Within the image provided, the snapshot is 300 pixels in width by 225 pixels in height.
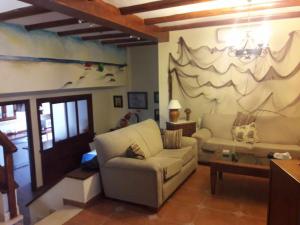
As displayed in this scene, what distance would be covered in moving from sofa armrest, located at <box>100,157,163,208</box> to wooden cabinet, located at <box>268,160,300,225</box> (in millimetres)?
1275

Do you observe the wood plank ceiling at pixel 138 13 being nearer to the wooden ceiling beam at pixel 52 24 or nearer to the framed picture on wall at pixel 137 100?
the wooden ceiling beam at pixel 52 24

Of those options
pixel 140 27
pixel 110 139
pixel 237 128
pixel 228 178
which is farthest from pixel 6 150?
pixel 237 128

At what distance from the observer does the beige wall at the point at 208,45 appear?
4293 mm

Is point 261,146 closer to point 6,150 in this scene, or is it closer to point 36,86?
point 6,150

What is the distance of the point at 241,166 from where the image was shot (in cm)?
314

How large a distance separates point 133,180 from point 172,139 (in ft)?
4.11

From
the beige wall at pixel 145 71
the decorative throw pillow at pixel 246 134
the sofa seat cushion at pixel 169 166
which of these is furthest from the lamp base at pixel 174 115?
the beige wall at pixel 145 71

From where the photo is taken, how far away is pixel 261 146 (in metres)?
4.02

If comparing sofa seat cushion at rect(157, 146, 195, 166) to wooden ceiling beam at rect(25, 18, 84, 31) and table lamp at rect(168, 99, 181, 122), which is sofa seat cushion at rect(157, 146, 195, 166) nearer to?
table lamp at rect(168, 99, 181, 122)

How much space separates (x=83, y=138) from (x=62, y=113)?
0.86 m

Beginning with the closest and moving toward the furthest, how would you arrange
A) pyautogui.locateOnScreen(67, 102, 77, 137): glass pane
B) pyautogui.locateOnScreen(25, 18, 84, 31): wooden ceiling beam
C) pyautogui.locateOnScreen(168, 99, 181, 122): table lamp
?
pyautogui.locateOnScreen(25, 18, 84, 31): wooden ceiling beam, pyautogui.locateOnScreen(168, 99, 181, 122): table lamp, pyautogui.locateOnScreen(67, 102, 77, 137): glass pane

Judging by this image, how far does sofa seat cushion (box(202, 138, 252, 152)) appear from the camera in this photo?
4008mm

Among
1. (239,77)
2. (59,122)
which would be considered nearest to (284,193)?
(239,77)

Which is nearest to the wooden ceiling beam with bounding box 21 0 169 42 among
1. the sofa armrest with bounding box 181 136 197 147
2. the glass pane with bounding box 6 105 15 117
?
the sofa armrest with bounding box 181 136 197 147
